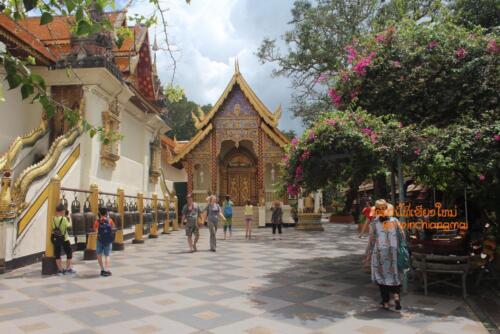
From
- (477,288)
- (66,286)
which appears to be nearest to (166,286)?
(66,286)

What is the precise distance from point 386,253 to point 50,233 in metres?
5.82

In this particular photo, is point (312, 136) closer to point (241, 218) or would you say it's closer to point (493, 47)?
point (493, 47)

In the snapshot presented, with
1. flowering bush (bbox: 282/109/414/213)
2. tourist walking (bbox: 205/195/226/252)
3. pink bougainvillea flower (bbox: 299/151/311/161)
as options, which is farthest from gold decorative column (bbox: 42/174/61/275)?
pink bougainvillea flower (bbox: 299/151/311/161)

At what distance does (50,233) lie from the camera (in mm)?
7453

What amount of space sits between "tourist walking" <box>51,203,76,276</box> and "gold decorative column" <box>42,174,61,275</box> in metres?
0.08

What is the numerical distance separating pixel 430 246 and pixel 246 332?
4004mm

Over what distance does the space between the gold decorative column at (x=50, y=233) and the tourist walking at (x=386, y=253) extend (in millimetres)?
5534

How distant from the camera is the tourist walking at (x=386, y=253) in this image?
17.4ft

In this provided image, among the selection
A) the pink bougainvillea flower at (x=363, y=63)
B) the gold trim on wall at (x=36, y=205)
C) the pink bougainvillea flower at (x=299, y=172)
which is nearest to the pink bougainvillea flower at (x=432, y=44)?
the pink bougainvillea flower at (x=363, y=63)

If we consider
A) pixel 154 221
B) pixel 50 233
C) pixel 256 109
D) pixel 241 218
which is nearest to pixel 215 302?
pixel 50 233

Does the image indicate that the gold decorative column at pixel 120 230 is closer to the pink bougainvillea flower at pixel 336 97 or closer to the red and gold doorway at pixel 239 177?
the pink bougainvillea flower at pixel 336 97

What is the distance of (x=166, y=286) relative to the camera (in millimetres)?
6387

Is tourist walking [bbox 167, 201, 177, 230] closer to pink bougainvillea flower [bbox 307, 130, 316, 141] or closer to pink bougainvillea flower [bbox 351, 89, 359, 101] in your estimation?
pink bougainvillea flower [bbox 351, 89, 359, 101]

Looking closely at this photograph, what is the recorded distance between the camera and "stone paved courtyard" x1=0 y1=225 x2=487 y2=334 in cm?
450
